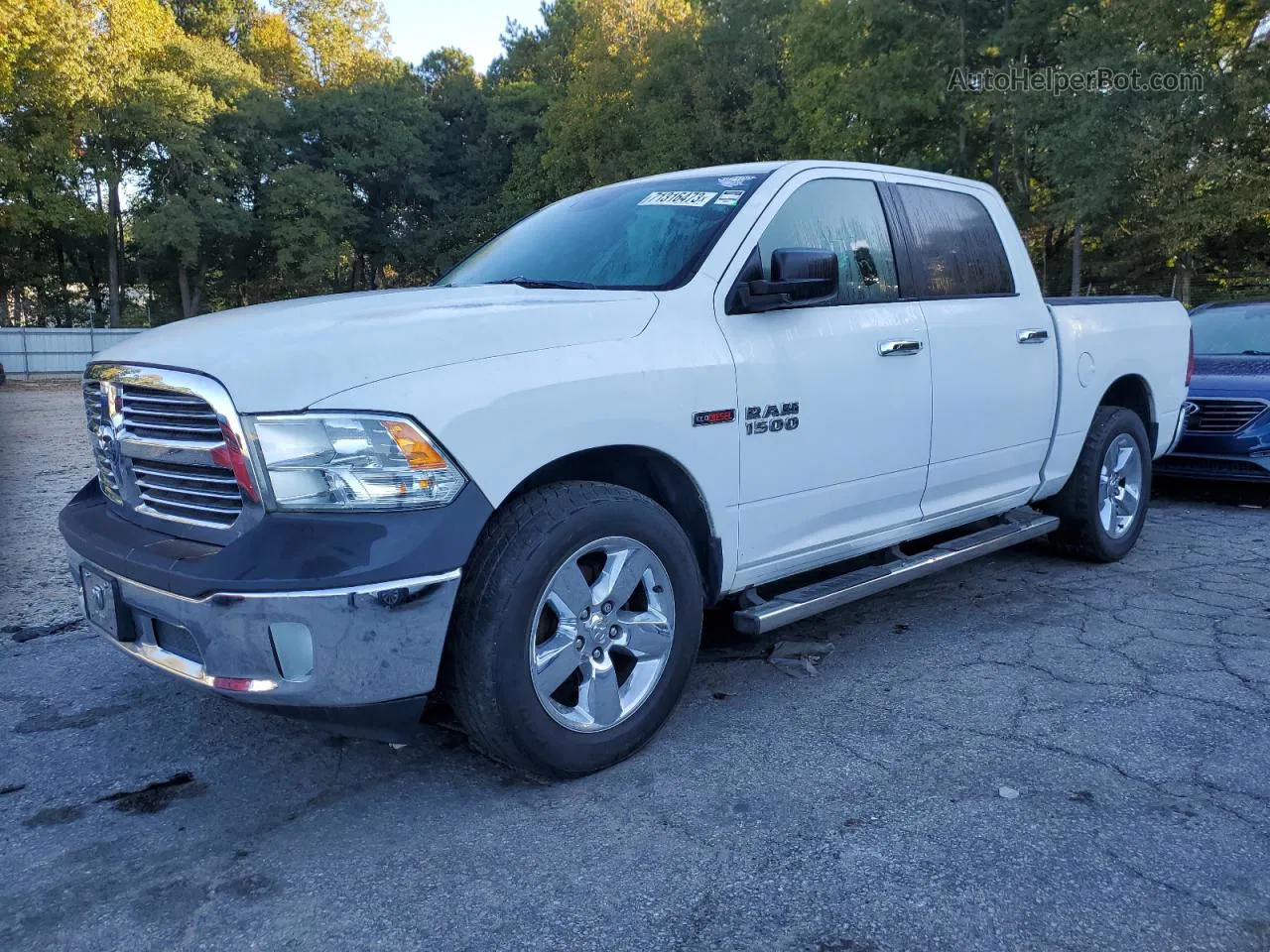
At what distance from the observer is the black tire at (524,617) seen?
8.85 ft

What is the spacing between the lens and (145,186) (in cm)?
3822

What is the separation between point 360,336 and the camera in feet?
8.89

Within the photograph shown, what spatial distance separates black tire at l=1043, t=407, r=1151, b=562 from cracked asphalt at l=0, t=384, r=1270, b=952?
1010mm

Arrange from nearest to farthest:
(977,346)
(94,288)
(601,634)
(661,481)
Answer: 1. (601,634)
2. (661,481)
3. (977,346)
4. (94,288)

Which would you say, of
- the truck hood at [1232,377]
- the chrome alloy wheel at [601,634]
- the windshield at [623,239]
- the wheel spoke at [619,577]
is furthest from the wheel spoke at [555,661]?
the truck hood at [1232,377]

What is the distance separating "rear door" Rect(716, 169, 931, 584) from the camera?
3416mm

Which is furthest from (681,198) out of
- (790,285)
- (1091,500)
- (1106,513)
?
(1106,513)

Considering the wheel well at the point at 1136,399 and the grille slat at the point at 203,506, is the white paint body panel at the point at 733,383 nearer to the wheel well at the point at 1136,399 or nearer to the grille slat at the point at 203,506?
the grille slat at the point at 203,506

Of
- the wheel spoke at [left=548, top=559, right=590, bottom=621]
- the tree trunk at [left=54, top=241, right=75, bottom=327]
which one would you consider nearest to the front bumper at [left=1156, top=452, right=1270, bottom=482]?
the wheel spoke at [left=548, top=559, right=590, bottom=621]

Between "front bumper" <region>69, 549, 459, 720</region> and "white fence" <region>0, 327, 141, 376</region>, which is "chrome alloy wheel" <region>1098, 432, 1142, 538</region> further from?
"white fence" <region>0, 327, 141, 376</region>

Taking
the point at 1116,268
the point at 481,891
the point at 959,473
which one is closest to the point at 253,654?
the point at 481,891

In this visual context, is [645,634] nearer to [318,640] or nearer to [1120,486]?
[318,640]

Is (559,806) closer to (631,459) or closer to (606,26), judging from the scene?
(631,459)

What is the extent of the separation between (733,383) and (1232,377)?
580cm
